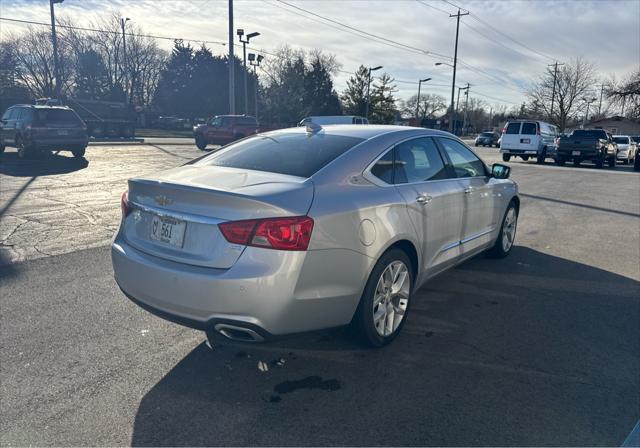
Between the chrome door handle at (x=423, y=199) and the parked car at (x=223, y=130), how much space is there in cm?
2247

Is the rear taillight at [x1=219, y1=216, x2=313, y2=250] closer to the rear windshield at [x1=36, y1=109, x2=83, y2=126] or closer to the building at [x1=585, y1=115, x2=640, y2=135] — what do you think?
the rear windshield at [x1=36, y1=109, x2=83, y2=126]

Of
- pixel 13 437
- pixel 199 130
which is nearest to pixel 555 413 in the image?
pixel 13 437

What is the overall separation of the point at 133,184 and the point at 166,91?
73.9 meters

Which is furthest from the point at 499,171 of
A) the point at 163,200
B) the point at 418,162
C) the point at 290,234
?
the point at 163,200

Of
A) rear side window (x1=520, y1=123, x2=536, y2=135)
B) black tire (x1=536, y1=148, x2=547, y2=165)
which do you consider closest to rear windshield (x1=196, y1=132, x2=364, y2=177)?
rear side window (x1=520, y1=123, x2=536, y2=135)

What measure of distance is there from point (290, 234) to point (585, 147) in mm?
24184

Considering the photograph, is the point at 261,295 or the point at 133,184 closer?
the point at 261,295

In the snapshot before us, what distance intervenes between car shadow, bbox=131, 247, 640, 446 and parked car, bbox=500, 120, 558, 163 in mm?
21203

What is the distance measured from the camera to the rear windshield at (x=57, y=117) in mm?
14953

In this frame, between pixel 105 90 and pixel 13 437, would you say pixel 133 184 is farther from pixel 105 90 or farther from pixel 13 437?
pixel 105 90

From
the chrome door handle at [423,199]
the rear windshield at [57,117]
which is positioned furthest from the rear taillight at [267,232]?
the rear windshield at [57,117]

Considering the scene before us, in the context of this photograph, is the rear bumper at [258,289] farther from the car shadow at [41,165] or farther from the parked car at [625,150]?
the parked car at [625,150]

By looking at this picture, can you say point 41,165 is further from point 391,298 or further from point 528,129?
point 528,129

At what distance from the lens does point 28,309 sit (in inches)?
159
